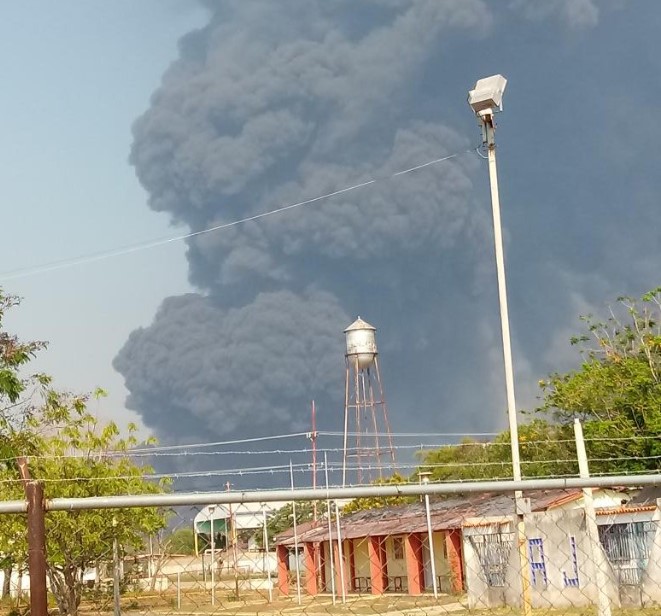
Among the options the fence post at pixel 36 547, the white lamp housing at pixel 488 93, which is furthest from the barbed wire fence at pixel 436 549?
the white lamp housing at pixel 488 93

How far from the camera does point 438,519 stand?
28641 millimetres

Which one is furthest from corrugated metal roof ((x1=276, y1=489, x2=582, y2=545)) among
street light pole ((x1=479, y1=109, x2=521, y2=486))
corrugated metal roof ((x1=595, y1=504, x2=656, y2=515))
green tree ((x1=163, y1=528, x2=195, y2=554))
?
street light pole ((x1=479, y1=109, x2=521, y2=486))

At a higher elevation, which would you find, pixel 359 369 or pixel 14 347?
pixel 359 369

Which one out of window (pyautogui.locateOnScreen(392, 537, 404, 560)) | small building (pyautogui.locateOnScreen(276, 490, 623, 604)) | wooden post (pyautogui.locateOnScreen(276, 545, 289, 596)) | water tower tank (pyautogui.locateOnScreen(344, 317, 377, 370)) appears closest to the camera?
small building (pyautogui.locateOnScreen(276, 490, 623, 604))

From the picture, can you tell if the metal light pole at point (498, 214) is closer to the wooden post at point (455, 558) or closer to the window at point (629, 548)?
the window at point (629, 548)

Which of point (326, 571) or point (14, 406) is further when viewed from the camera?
point (326, 571)

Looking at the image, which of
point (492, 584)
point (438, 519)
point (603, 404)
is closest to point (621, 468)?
point (603, 404)

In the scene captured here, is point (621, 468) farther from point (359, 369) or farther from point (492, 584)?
point (359, 369)

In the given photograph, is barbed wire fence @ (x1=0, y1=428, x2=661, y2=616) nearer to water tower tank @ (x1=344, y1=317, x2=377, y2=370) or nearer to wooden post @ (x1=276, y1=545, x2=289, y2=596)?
wooden post @ (x1=276, y1=545, x2=289, y2=596)

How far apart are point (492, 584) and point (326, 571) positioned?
1583 centimetres

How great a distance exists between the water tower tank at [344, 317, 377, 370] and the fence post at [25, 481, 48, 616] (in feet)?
126

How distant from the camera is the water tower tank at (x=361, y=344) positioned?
1665 inches

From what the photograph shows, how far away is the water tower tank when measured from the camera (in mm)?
42281

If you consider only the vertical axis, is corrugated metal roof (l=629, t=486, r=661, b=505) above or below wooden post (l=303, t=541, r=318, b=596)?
above
